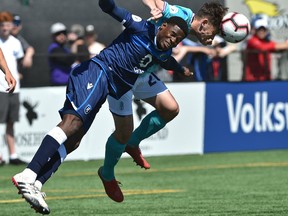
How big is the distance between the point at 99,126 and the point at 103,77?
7.70 metres

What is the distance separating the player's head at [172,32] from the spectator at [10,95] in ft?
22.5

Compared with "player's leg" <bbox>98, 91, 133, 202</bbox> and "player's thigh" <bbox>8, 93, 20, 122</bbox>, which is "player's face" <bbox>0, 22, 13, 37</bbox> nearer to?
"player's thigh" <bbox>8, 93, 20, 122</bbox>

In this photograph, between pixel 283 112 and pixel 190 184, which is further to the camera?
pixel 283 112

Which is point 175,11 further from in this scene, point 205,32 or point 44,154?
point 44,154

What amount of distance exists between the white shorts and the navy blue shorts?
747mm

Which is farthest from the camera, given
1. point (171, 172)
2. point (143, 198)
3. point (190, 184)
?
point (171, 172)

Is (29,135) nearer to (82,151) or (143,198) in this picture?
(82,151)

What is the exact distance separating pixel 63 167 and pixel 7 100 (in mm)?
1363

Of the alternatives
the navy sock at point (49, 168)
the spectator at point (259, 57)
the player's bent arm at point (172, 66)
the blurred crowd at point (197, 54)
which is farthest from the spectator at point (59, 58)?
the navy sock at point (49, 168)

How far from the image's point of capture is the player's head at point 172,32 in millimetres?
9734

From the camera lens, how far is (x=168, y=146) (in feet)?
59.6

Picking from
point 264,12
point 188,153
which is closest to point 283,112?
point 188,153

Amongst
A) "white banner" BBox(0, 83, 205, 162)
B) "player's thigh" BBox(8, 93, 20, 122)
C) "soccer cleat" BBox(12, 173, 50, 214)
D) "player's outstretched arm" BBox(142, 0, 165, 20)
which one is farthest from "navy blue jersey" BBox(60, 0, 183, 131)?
"white banner" BBox(0, 83, 205, 162)

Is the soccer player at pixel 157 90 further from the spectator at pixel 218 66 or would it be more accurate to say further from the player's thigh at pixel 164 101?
the spectator at pixel 218 66
